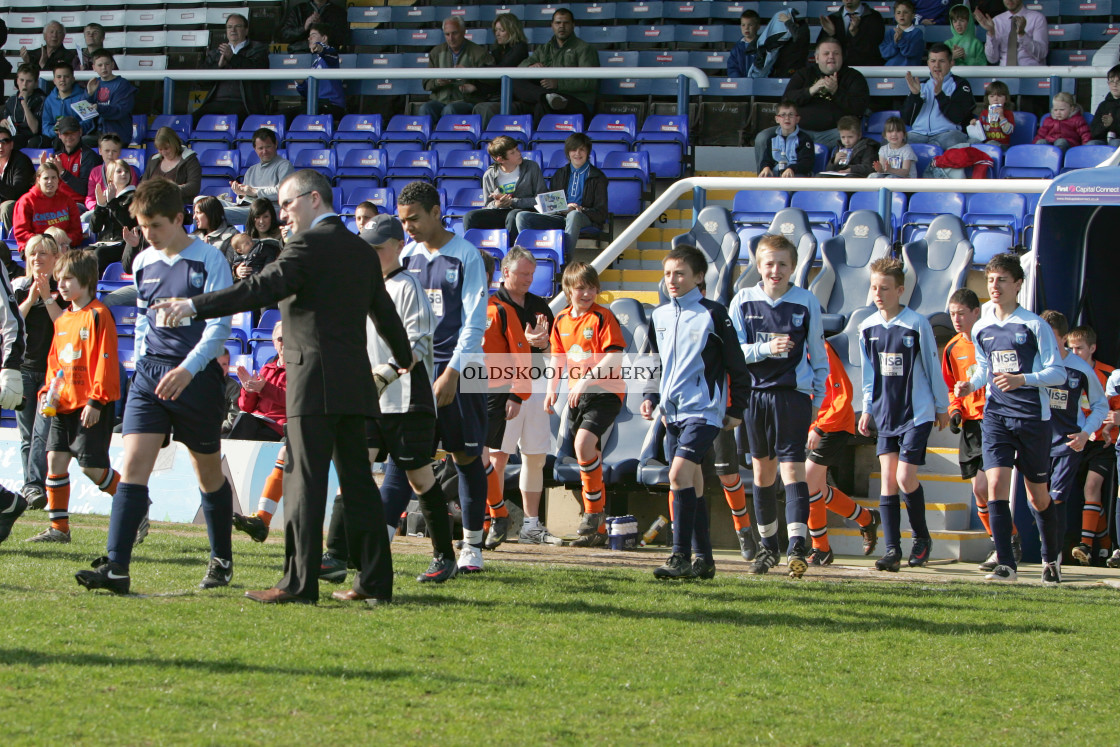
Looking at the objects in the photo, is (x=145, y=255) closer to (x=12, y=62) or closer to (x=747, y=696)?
(x=747, y=696)

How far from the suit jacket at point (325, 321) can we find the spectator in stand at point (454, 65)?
11.1m

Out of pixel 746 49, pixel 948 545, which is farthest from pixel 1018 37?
pixel 948 545

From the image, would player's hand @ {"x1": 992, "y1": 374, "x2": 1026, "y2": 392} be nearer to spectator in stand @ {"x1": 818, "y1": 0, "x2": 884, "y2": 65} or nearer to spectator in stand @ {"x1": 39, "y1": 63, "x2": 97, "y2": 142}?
spectator in stand @ {"x1": 818, "y1": 0, "x2": 884, "y2": 65}

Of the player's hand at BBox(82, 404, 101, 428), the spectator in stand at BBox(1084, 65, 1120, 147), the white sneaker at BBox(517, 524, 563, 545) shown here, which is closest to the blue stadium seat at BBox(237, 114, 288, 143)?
the white sneaker at BBox(517, 524, 563, 545)

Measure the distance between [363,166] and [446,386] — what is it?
9455 millimetres

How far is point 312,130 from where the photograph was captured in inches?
630

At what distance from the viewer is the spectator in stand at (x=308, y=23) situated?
18.2 meters

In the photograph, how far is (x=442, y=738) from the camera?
355 centimetres

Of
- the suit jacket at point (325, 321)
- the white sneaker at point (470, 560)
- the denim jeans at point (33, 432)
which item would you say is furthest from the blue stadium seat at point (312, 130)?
the suit jacket at point (325, 321)

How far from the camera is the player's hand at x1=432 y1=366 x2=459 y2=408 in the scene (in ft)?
20.2

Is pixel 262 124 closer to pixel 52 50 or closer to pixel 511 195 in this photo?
pixel 52 50

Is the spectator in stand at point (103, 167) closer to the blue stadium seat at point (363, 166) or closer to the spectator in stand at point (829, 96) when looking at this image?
the blue stadium seat at point (363, 166)

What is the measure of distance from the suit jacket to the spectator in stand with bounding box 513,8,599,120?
10658 millimetres

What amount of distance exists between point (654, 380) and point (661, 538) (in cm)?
124
